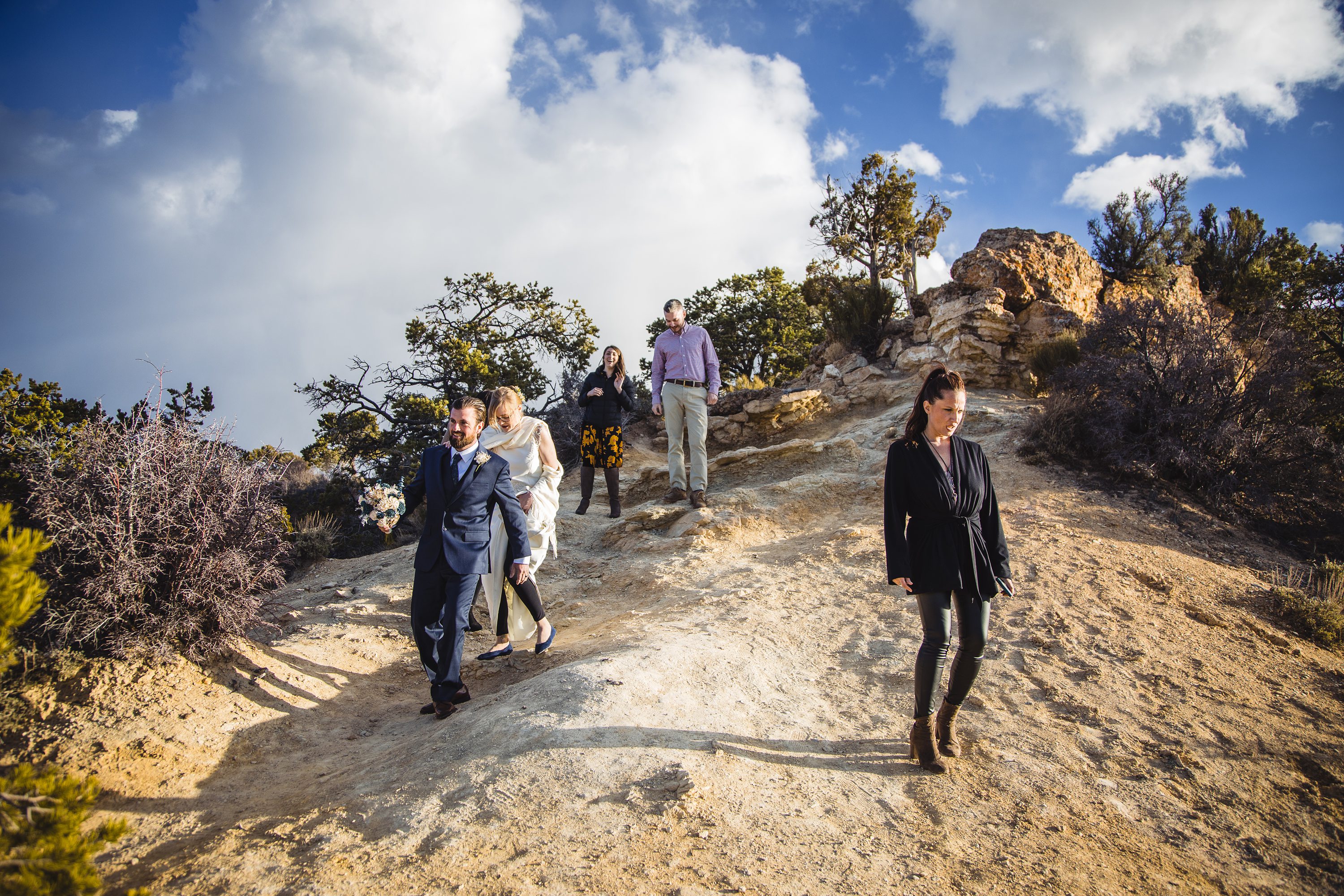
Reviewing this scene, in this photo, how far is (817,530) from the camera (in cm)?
724

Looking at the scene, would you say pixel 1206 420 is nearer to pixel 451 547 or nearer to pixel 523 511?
pixel 523 511

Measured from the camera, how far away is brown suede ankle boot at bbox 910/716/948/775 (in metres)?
3.11

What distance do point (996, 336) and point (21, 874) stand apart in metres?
12.3

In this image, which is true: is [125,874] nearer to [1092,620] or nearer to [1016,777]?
[1016,777]

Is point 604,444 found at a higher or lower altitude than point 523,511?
higher

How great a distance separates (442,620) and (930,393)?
3.18 m

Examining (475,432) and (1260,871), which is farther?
(475,432)

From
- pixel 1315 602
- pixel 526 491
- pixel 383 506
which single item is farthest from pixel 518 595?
pixel 1315 602

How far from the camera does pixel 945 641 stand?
3.07 metres

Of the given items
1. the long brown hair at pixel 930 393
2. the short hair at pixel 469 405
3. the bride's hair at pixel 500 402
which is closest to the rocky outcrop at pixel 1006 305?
the bride's hair at pixel 500 402

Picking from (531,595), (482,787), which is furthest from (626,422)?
(482,787)

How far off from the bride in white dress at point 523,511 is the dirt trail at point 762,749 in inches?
10.2

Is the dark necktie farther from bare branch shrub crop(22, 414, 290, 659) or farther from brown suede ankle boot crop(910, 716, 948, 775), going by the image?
brown suede ankle boot crop(910, 716, 948, 775)

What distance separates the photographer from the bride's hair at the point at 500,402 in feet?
16.7
